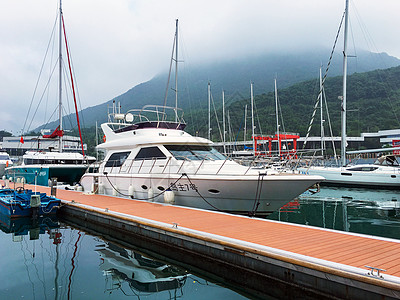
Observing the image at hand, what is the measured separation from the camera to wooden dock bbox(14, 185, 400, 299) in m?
4.16

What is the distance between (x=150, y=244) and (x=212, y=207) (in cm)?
274

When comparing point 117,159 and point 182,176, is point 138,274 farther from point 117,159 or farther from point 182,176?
point 117,159

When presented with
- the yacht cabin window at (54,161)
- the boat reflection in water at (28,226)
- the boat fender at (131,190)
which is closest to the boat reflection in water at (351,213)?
the boat fender at (131,190)

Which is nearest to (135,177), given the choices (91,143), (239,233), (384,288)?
(239,233)

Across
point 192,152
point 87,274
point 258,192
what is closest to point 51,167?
point 192,152

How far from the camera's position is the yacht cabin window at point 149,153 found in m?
11.3

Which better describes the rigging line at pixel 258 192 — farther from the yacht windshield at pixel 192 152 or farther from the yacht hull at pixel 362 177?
the yacht hull at pixel 362 177

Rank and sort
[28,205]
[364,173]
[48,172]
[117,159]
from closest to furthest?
[28,205], [117,159], [48,172], [364,173]

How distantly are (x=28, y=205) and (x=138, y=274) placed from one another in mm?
7364

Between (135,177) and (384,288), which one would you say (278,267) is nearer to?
(384,288)

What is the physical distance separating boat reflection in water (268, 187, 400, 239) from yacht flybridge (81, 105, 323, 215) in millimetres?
3063

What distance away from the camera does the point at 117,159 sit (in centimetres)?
1337

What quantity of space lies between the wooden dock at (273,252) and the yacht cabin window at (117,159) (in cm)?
439

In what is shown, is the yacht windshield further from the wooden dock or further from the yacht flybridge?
the wooden dock
